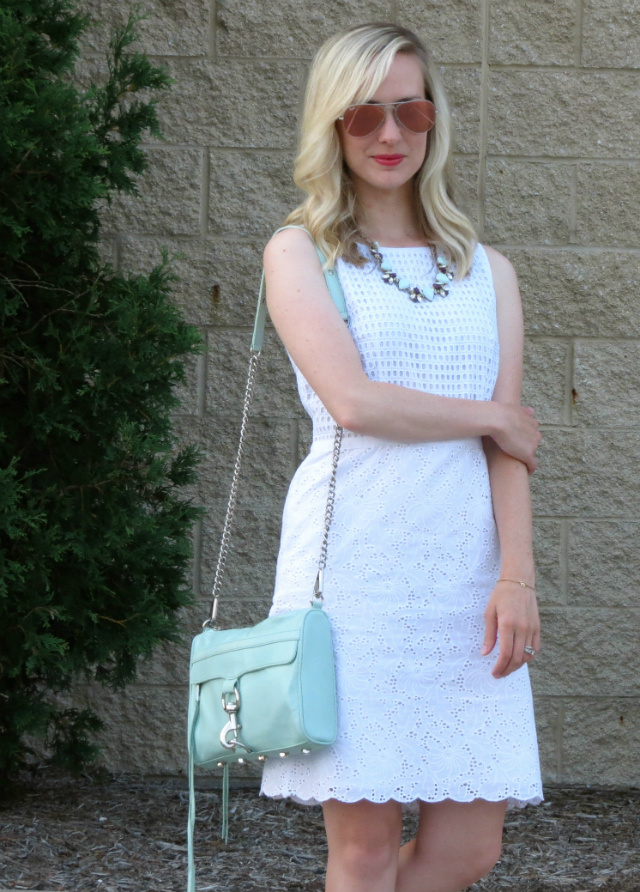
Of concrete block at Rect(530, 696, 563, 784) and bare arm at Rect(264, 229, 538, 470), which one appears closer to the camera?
bare arm at Rect(264, 229, 538, 470)

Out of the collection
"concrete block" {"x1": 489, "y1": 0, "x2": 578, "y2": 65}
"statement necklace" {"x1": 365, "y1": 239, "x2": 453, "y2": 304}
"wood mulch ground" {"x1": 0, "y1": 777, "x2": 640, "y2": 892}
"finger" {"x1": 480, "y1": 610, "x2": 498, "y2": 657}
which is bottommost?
"wood mulch ground" {"x1": 0, "y1": 777, "x2": 640, "y2": 892}

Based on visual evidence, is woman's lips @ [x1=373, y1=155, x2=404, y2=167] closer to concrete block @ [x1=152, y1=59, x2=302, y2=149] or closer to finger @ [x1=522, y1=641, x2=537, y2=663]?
finger @ [x1=522, y1=641, x2=537, y2=663]

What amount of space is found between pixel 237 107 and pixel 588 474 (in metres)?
1.86

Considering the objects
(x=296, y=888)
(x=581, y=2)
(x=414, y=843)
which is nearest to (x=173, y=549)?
(x=296, y=888)

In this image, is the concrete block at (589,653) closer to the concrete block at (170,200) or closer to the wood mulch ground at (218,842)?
the wood mulch ground at (218,842)

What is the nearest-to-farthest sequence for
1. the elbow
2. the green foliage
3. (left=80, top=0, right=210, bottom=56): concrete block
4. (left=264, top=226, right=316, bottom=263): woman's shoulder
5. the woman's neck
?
the elbow → (left=264, top=226, right=316, bottom=263): woman's shoulder → the woman's neck → the green foliage → (left=80, top=0, right=210, bottom=56): concrete block

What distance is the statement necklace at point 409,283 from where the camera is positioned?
2092mm

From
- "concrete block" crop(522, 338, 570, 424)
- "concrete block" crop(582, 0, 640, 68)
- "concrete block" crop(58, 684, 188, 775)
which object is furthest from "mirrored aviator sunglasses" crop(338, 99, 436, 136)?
"concrete block" crop(58, 684, 188, 775)

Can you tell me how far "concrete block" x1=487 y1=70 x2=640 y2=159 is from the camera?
391 centimetres

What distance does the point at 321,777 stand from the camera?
6.12 ft

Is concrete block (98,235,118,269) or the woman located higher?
concrete block (98,235,118,269)

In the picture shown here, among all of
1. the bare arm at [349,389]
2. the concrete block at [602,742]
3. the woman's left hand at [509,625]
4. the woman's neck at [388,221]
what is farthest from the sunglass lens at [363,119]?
the concrete block at [602,742]

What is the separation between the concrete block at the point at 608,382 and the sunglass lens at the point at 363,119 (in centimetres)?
203

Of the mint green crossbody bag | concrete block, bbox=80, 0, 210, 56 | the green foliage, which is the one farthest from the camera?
concrete block, bbox=80, 0, 210, 56
